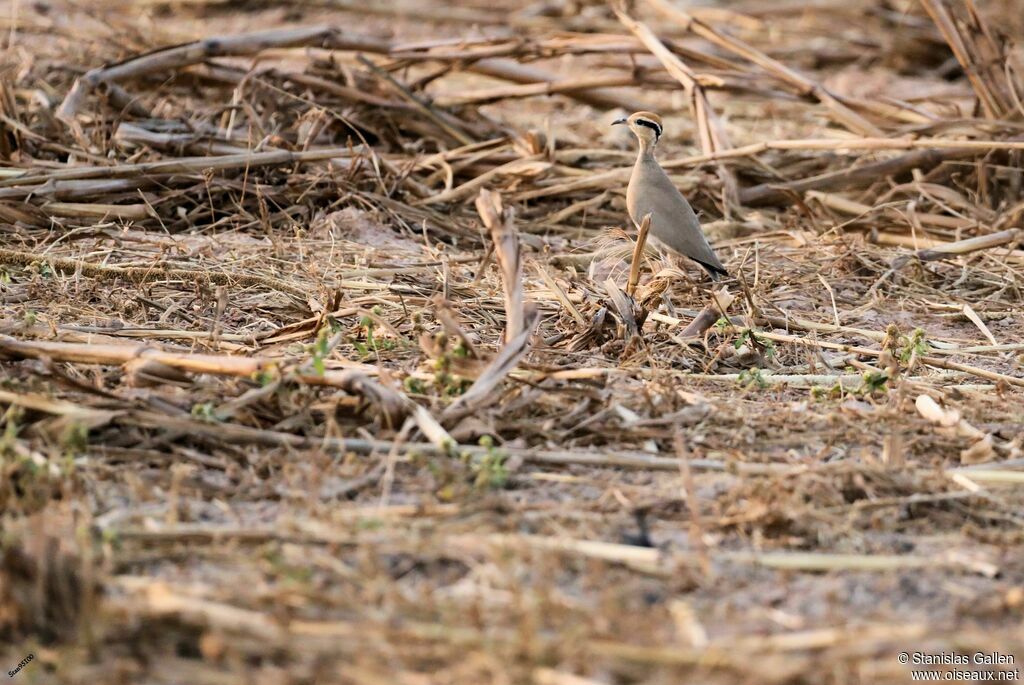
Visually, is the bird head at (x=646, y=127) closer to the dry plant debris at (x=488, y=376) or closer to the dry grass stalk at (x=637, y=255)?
the dry plant debris at (x=488, y=376)

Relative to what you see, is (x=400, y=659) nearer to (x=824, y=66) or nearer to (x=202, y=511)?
(x=202, y=511)

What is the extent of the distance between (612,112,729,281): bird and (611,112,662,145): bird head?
6cm

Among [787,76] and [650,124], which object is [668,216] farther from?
[787,76]

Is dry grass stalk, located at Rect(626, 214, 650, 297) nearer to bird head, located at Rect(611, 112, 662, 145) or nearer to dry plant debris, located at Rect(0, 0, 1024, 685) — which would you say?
dry plant debris, located at Rect(0, 0, 1024, 685)

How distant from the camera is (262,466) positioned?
10.5 feet

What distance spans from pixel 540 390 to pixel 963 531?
1150 millimetres

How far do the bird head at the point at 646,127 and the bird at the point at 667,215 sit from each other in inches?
2.4

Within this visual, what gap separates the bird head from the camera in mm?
5609

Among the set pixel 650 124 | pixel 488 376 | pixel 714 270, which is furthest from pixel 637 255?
pixel 650 124

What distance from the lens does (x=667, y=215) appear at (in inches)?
203

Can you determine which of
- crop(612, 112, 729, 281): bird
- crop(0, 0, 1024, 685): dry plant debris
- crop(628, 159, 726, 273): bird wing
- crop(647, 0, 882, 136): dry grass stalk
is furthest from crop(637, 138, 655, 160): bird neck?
crop(647, 0, 882, 136): dry grass stalk

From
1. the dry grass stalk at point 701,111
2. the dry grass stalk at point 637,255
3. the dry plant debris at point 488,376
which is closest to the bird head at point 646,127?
the dry plant debris at point 488,376

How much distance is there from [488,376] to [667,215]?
1.90 m

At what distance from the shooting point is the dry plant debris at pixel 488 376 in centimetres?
252
